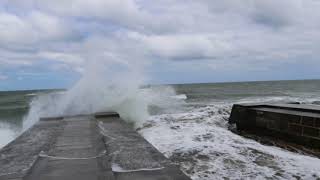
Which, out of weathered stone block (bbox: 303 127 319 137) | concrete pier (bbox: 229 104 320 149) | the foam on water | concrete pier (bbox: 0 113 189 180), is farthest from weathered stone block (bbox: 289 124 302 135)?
concrete pier (bbox: 0 113 189 180)

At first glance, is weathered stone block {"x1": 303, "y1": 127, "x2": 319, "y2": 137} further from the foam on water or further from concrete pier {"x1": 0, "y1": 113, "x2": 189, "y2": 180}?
concrete pier {"x1": 0, "y1": 113, "x2": 189, "y2": 180}

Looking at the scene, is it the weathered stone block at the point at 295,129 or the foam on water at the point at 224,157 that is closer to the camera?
the foam on water at the point at 224,157

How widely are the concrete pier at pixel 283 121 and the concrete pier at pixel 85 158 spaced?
4.15m

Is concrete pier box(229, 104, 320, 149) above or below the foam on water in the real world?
above

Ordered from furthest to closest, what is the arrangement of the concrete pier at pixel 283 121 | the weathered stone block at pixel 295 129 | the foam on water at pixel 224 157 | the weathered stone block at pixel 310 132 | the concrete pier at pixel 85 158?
the weathered stone block at pixel 295 129, the concrete pier at pixel 283 121, the weathered stone block at pixel 310 132, the foam on water at pixel 224 157, the concrete pier at pixel 85 158

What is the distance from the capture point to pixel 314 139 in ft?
25.0

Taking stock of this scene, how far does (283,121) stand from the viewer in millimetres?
8656

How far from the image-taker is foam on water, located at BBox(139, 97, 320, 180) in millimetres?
5402

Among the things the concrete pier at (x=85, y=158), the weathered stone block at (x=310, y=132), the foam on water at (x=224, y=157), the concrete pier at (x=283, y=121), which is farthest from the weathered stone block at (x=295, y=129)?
the concrete pier at (x=85, y=158)

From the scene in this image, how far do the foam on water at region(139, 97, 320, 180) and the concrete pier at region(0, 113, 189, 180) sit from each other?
3.57 ft

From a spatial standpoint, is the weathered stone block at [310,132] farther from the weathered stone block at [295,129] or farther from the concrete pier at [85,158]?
the concrete pier at [85,158]

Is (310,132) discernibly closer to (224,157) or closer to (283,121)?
(283,121)

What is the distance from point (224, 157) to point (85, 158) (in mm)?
2930

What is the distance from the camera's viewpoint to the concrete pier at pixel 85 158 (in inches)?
146
